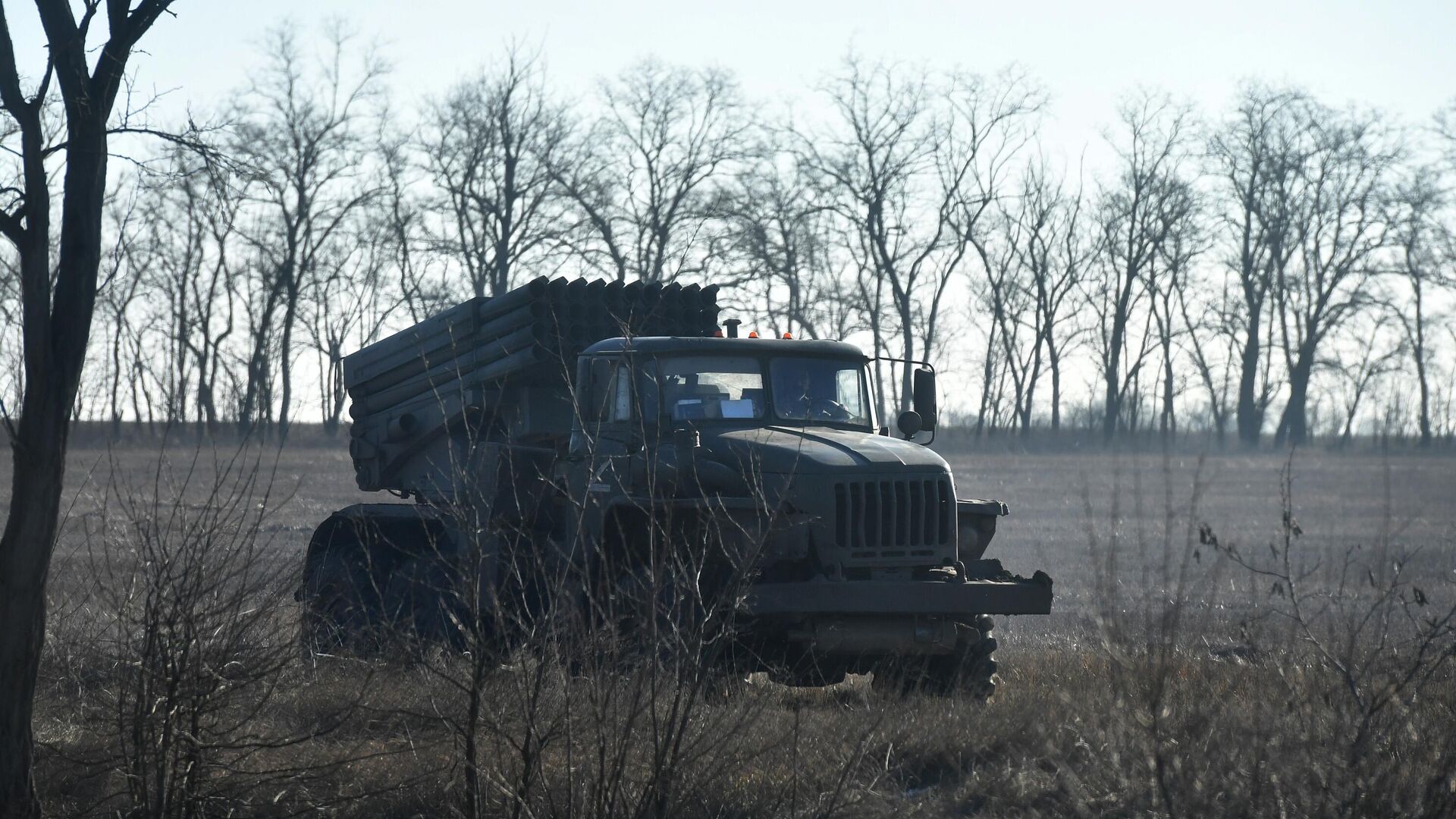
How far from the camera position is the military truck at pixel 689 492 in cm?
898

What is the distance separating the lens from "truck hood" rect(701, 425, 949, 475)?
9.23 meters

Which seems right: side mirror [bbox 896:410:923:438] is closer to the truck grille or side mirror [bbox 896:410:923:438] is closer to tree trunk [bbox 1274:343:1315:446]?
the truck grille

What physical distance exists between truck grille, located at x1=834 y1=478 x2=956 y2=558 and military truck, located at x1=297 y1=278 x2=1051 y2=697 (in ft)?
0.05

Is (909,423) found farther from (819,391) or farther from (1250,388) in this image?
(1250,388)

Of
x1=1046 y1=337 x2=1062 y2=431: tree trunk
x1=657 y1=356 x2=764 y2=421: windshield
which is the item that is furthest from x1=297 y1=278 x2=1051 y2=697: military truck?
x1=1046 y1=337 x2=1062 y2=431: tree trunk

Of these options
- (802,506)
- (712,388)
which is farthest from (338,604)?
(802,506)

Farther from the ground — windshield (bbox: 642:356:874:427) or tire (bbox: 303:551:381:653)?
windshield (bbox: 642:356:874:427)

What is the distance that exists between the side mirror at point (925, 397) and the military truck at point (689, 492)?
2cm

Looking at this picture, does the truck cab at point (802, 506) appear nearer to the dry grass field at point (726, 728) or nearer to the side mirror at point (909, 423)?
the dry grass field at point (726, 728)

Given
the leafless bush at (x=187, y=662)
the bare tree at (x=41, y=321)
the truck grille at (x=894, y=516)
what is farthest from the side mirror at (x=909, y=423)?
the bare tree at (x=41, y=321)

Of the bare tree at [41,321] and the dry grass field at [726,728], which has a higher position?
the bare tree at [41,321]

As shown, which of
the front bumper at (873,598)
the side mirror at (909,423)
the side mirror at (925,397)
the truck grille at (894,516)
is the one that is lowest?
the front bumper at (873,598)

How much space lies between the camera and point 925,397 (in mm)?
11086

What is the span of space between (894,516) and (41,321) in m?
5.09
